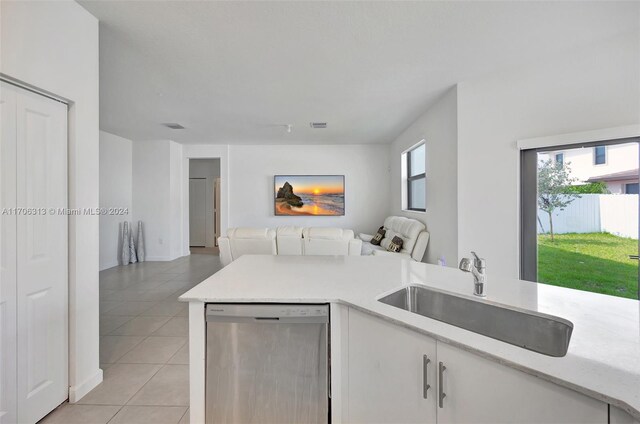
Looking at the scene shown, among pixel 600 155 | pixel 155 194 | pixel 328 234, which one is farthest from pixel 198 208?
pixel 600 155

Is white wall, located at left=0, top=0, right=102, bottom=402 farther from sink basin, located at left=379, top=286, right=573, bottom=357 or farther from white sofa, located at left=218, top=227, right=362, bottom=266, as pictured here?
sink basin, located at left=379, top=286, right=573, bottom=357

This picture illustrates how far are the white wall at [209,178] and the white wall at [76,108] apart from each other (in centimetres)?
615

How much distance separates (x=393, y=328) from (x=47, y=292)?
1961 millimetres

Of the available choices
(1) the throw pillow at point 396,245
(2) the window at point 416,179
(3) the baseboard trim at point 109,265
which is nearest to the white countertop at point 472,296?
(1) the throw pillow at point 396,245

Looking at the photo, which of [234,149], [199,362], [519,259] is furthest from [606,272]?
[234,149]

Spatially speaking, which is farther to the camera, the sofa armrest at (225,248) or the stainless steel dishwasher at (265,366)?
the sofa armrest at (225,248)

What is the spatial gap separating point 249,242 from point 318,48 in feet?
7.59

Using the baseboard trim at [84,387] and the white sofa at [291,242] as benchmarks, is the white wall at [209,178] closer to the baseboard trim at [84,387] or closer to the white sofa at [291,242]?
the white sofa at [291,242]

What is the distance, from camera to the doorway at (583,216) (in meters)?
2.26

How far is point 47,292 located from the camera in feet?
5.31

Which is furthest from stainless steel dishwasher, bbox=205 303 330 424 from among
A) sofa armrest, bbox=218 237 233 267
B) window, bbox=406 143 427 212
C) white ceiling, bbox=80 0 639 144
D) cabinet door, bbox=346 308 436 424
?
window, bbox=406 143 427 212

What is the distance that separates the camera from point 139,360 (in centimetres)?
224

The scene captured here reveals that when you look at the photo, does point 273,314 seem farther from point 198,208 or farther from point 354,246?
point 198,208

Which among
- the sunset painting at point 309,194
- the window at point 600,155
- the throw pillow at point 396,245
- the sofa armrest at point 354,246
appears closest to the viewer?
the window at point 600,155
